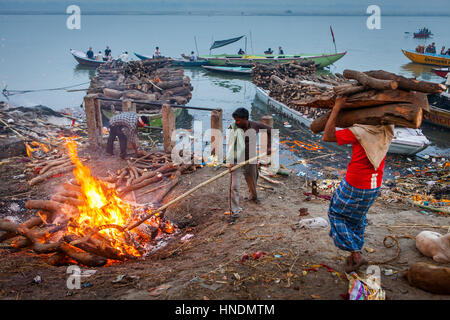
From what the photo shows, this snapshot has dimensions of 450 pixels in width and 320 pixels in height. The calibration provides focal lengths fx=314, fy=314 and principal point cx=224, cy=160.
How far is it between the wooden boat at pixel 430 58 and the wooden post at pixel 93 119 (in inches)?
1361

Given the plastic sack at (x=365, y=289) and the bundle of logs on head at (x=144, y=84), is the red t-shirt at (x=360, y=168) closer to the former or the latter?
the plastic sack at (x=365, y=289)

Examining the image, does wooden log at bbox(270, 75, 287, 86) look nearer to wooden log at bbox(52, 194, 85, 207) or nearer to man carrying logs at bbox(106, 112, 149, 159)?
man carrying logs at bbox(106, 112, 149, 159)

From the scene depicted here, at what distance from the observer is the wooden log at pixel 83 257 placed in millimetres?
4520

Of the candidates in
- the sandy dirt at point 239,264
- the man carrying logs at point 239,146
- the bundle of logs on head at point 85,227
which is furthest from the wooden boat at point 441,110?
the bundle of logs on head at point 85,227

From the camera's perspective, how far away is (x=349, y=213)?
353 cm

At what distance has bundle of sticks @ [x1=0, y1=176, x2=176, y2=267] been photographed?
4594 mm

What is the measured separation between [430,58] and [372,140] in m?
39.6

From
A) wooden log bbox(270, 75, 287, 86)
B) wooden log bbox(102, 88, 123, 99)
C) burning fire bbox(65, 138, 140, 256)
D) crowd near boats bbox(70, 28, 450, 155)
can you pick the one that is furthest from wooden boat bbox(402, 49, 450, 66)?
burning fire bbox(65, 138, 140, 256)

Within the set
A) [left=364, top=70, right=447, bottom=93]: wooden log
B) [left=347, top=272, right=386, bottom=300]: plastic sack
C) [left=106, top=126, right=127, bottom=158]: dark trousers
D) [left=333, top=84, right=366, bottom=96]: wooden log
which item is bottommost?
[left=347, top=272, right=386, bottom=300]: plastic sack

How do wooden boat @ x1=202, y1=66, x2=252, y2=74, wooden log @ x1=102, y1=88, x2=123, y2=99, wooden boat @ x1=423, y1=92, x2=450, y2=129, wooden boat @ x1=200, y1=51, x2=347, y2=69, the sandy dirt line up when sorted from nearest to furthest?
the sandy dirt → wooden boat @ x1=423, y1=92, x2=450, y2=129 → wooden log @ x1=102, y1=88, x2=123, y2=99 → wooden boat @ x1=202, y1=66, x2=252, y2=74 → wooden boat @ x1=200, y1=51, x2=347, y2=69

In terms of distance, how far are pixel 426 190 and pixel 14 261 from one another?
369 inches

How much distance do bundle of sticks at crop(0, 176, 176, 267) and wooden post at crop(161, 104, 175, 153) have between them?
3040 millimetres

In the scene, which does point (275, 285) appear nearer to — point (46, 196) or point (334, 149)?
point (46, 196)

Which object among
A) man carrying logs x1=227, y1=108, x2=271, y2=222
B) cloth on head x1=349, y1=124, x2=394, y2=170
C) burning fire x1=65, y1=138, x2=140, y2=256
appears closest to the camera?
cloth on head x1=349, y1=124, x2=394, y2=170
